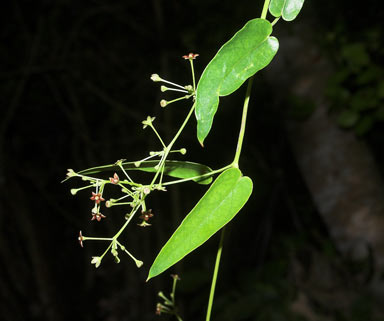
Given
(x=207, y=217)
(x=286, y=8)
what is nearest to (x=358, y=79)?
(x=286, y=8)

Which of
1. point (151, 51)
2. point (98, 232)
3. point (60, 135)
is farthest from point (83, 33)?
point (98, 232)

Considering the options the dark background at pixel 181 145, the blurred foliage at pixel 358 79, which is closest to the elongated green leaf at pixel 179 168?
the dark background at pixel 181 145

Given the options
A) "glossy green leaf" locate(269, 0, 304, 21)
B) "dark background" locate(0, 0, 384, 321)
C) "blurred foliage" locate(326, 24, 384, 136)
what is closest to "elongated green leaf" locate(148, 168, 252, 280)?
"glossy green leaf" locate(269, 0, 304, 21)

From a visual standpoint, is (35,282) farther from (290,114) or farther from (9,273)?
(290,114)

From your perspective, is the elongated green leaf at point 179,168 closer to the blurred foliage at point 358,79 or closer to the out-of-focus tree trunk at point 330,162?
the out-of-focus tree trunk at point 330,162

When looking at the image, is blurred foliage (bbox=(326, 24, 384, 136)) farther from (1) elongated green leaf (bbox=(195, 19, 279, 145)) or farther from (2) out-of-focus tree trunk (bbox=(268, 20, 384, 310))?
(1) elongated green leaf (bbox=(195, 19, 279, 145))
